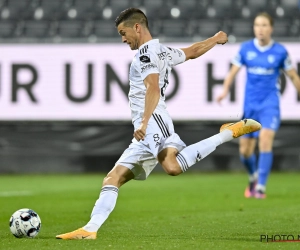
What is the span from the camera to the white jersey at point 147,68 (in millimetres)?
5941

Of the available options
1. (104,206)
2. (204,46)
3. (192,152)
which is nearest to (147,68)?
(192,152)

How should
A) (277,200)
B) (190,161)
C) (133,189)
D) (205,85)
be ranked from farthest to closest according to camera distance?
1. (205,85)
2. (133,189)
3. (277,200)
4. (190,161)

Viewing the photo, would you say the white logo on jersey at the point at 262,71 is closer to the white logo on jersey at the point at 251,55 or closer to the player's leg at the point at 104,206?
the white logo on jersey at the point at 251,55

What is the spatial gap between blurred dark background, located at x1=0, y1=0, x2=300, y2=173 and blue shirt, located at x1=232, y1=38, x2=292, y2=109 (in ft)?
14.3

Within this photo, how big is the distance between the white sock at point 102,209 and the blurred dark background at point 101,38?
858cm

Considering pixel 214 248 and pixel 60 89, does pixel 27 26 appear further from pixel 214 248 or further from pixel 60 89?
pixel 214 248

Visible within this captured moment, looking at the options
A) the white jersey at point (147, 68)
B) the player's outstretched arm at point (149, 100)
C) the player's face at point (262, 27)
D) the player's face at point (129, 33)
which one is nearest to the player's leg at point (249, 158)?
the player's face at point (262, 27)

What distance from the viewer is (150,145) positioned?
6145 mm

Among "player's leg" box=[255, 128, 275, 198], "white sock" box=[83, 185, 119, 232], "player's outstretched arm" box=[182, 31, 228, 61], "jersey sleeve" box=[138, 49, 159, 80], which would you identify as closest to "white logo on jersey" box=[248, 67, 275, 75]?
"player's leg" box=[255, 128, 275, 198]

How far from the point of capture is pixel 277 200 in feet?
31.6

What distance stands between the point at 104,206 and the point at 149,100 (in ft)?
2.77

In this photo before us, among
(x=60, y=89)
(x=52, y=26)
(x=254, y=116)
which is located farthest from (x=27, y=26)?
(x=254, y=116)

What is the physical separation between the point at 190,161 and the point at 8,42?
361 inches

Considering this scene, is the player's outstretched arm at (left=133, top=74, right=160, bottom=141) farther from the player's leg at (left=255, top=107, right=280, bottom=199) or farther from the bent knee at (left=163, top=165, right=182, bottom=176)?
the player's leg at (left=255, top=107, right=280, bottom=199)
